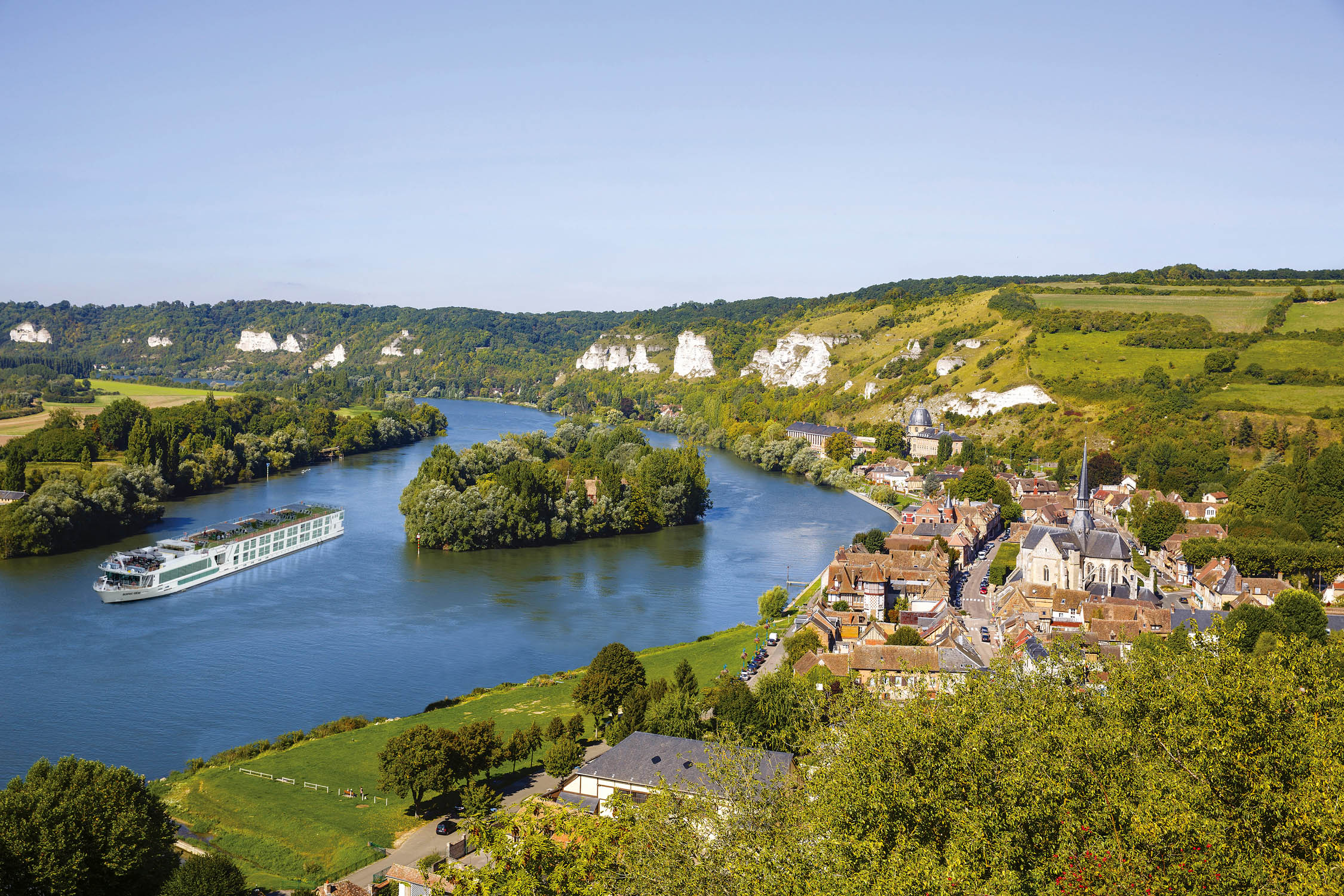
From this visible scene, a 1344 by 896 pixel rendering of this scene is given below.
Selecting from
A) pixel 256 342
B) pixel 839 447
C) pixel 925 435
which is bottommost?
pixel 839 447

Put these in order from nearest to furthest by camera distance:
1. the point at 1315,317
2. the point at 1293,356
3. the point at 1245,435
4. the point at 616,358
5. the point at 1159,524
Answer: the point at 1159,524
the point at 1245,435
the point at 1293,356
the point at 1315,317
the point at 616,358

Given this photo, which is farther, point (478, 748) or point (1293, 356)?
point (1293, 356)

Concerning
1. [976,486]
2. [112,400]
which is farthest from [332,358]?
[976,486]

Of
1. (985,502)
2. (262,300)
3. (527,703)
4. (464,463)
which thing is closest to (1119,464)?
(985,502)

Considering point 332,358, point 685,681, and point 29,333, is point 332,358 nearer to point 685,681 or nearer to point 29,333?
point 29,333

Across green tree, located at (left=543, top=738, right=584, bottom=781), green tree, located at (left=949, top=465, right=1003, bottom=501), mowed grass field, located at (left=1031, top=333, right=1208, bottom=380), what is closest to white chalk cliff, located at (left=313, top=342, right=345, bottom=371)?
mowed grass field, located at (left=1031, top=333, right=1208, bottom=380)

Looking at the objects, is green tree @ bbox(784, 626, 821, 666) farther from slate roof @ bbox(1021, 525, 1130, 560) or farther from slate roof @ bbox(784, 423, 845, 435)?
slate roof @ bbox(784, 423, 845, 435)

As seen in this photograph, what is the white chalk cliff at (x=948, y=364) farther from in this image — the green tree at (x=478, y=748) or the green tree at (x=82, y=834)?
the green tree at (x=82, y=834)
